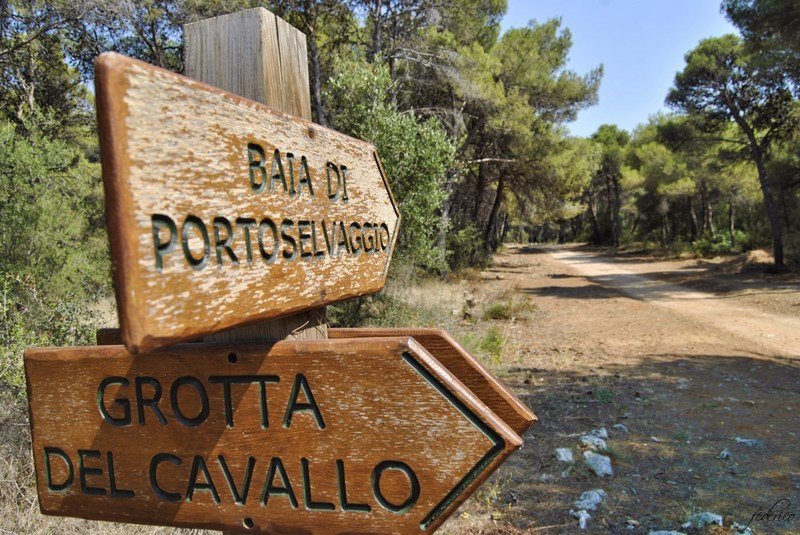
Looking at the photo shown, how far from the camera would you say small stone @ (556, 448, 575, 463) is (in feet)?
14.4

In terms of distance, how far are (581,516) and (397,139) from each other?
22.1 feet

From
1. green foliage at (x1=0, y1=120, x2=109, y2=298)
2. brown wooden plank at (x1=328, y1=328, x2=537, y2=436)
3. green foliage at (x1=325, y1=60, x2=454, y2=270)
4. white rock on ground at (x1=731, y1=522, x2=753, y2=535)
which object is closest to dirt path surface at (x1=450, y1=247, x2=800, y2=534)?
white rock on ground at (x1=731, y1=522, x2=753, y2=535)

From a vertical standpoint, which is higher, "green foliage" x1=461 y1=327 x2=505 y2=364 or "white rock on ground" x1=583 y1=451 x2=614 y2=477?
"green foliage" x1=461 y1=327 x2=505 y2=364

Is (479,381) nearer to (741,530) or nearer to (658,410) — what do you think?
(741,530)

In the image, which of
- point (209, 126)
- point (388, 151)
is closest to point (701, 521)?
point (209, 126)

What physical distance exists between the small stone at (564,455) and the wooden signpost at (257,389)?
11.9ft

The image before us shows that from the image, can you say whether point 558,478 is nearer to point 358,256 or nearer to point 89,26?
point 358,256

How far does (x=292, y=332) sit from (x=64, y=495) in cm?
62

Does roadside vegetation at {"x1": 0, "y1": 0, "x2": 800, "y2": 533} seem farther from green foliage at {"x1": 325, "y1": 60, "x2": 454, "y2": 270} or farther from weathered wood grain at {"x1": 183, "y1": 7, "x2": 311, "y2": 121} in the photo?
weathered wood grain at {"x1": 183, "y1": 7, "x2": 311, "y2": 121}

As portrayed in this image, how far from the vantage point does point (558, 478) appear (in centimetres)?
412

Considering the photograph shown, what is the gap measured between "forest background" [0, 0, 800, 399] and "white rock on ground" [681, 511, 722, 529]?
16.8 ft

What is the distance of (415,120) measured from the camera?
9945mm

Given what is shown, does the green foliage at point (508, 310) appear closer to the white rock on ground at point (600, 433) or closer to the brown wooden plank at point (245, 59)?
the white rock on ground at point (600, 433)

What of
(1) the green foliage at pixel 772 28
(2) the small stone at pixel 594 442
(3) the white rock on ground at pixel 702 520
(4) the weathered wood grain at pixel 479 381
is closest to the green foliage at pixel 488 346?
(2) the small stone at pixel 594 442
